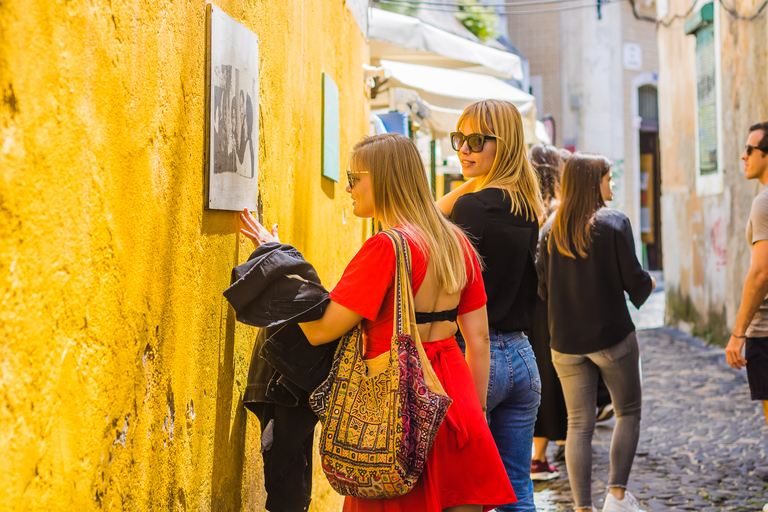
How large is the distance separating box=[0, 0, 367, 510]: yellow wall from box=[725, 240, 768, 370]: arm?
2.67m

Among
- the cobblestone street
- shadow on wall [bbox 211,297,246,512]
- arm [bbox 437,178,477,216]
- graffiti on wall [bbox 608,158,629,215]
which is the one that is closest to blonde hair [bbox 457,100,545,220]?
arm [bbox 437,178,477,216]

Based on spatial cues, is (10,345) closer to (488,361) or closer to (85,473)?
(85,473)

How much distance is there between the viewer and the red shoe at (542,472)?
517 centimetres

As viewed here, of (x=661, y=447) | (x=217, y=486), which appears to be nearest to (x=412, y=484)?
(x=217, y=486)

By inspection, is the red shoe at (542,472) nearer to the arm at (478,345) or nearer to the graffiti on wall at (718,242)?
the arm at (478,345)

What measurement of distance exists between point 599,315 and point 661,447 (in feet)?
8.09

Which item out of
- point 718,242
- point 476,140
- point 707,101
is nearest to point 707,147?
point 707,101

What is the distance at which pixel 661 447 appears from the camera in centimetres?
589

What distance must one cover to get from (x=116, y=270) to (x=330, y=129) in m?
2.45

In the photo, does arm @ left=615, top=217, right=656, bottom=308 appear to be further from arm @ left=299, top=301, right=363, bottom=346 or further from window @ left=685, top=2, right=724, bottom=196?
window @ left=685, top=2, right=724, bottom=196

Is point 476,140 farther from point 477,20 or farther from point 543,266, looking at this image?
point 477,20

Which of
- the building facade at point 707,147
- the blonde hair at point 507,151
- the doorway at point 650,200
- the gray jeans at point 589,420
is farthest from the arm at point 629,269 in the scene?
the doorway at point 650,200

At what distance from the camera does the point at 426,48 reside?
777 centimetres

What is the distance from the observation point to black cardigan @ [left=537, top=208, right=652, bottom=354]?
12.9 ft
